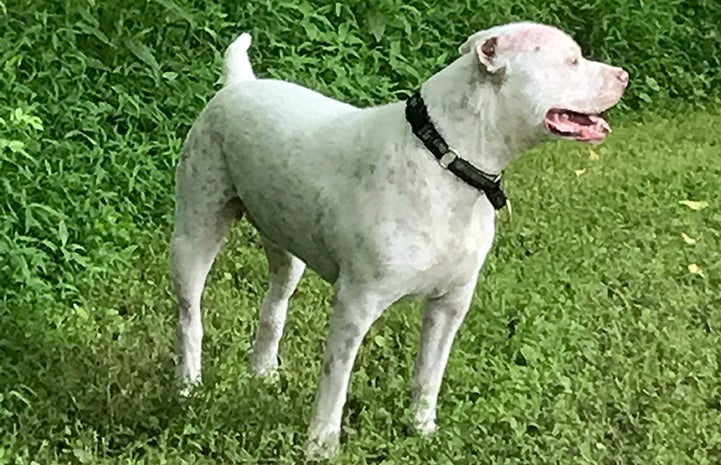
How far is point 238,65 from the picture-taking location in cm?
505

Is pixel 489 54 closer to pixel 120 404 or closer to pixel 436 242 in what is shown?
pixel 436 242

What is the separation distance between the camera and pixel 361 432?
476 centimetres

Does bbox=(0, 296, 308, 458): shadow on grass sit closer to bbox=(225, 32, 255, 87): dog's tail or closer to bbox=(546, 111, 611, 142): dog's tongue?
bbox=(225, 32, 255, 87): dog's tail

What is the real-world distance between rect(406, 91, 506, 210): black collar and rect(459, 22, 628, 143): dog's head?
202 millimetres

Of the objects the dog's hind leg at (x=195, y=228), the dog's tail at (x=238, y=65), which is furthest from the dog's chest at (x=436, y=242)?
the dog's tail at (x=238, y=65)

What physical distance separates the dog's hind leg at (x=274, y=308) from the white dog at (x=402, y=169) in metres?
0.34

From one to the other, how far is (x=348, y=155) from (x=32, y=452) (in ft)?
4.69

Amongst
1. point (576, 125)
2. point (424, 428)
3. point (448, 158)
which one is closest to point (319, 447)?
point (424, 428)

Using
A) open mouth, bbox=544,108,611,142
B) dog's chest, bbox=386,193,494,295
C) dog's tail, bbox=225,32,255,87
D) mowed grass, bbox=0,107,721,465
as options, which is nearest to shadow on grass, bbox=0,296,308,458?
mowed grass, bbox=0,107,721,465

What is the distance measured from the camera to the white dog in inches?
159

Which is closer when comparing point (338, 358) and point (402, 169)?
point (402, 169)

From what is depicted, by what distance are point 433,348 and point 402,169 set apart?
2.68 ft

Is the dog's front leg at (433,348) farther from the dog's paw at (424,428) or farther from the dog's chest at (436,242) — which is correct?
the dog's chest at (436,242)

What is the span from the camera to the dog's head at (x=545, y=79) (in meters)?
4.01
